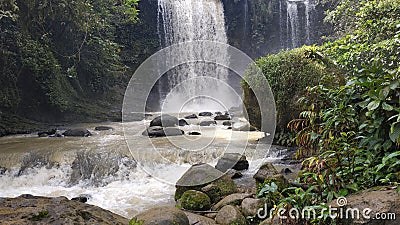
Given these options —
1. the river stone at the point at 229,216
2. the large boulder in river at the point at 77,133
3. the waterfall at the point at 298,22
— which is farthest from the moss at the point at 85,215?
the waterfall at the point at 298,22

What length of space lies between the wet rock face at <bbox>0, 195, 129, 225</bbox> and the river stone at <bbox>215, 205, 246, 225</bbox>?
1.40 meters

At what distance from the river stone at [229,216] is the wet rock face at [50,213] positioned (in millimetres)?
1397

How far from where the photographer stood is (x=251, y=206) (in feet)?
11.4

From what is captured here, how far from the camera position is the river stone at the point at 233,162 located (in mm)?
5933

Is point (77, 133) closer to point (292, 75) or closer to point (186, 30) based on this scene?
point (292, 75)

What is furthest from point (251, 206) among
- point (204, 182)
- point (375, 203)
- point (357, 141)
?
point (375, 203)

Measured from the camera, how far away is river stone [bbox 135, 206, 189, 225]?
2.81 meters

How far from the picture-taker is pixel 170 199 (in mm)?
4766

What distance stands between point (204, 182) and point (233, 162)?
5.50 feet

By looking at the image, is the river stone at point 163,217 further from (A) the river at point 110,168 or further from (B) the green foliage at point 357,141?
(A) the river at point 110,168

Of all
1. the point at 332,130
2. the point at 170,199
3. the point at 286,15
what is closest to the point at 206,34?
the point at 286,15

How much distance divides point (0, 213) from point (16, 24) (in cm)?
1077

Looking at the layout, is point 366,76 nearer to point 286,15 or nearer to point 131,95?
point 131,95

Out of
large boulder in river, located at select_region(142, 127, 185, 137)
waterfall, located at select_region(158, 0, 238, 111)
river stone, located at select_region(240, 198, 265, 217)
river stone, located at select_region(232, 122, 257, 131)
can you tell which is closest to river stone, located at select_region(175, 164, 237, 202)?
river stone, located at select_region(240, 198, 265, 217)
